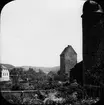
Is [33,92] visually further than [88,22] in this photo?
No

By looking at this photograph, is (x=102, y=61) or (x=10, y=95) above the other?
(x=102, y=61)

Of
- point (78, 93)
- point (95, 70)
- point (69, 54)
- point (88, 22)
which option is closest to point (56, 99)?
point (78, 93)

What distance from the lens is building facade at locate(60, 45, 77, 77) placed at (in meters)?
15.2

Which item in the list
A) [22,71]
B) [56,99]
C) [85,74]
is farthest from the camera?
[22,71]

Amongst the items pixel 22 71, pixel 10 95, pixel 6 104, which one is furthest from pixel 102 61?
pixel 22 71

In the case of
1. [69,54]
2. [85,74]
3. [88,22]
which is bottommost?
[85,74]

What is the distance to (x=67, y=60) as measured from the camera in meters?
16.1

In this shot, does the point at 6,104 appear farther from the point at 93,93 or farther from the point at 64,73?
the point at 64,73

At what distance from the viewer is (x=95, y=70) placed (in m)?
10.3

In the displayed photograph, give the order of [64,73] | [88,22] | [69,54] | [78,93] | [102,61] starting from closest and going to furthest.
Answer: [78,93] < [102,61] < [88,22] < [64,73] < [69,54]

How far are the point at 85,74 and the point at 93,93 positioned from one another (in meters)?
1.46

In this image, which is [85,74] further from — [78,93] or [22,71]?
[22,71]

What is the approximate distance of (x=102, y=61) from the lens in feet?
33.2

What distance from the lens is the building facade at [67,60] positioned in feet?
49.8
